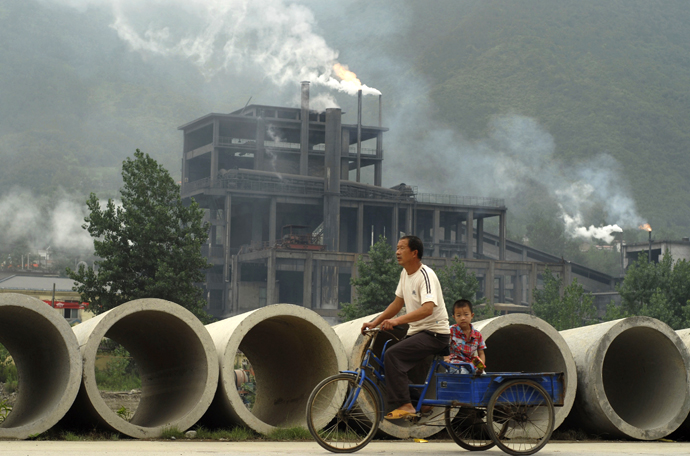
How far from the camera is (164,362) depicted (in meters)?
14.9

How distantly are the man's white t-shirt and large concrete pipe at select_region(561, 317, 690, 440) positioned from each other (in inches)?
169

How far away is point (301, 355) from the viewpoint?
1409 cm

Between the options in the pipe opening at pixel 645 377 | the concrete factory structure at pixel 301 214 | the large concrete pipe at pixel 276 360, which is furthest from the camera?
the concrete factory structure at pixel 301 214

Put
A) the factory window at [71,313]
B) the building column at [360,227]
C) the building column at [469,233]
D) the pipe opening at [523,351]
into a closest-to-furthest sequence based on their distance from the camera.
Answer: the pipe opening at [523,351] → the factory window at [71,313] → the building column at [360,227] → the building column at [469,233]

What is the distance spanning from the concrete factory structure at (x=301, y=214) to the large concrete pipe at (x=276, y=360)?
64181 millimetres

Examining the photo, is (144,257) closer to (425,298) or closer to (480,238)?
(425,298)

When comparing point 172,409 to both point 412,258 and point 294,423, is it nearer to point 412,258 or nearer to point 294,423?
point 294,423

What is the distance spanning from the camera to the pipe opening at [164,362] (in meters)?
12.5

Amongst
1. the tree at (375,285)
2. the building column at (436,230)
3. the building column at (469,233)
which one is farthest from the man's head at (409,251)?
the building column at (469,233)

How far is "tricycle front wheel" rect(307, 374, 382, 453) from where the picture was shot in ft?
29.7

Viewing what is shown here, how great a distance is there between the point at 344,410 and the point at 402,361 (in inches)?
30.8

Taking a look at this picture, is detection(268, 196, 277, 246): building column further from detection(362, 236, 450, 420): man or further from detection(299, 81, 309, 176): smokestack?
Answer: detection(362, 236, 450, 420): man

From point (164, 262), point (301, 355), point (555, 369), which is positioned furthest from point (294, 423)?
point (164, 262)

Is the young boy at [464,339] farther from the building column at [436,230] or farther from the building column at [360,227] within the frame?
the building column at [436,230]
